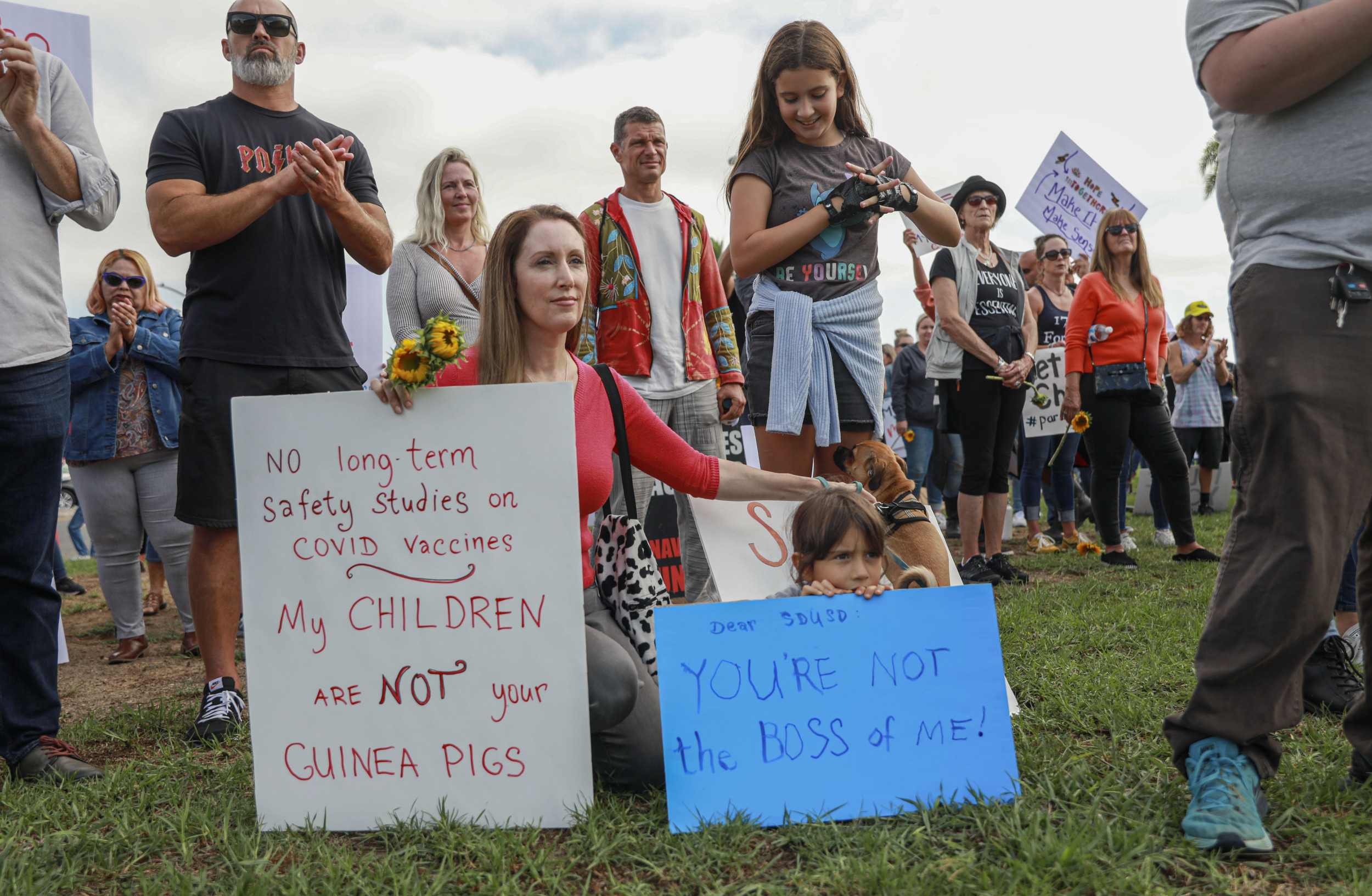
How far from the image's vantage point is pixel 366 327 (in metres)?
6.28

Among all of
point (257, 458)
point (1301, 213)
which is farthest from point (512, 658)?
point (1301, 213)

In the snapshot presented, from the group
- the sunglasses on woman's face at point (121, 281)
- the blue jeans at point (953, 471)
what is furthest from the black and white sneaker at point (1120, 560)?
the sunglasses on woman's face at point (121, 281)

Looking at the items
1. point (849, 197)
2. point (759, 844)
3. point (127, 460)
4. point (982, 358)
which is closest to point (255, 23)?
point (849, 197)

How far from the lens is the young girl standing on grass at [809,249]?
10.3 feet

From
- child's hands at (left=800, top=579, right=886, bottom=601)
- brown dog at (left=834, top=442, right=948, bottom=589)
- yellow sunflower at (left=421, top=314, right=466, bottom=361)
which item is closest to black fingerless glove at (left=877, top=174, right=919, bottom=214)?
brown dog at (left=834, top=442, right=948, bottom=589)

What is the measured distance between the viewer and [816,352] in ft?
10.6

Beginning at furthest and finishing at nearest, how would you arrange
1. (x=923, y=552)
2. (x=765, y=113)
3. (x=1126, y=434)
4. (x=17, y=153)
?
1. (x=1126, y=434)
2. (x=765, y=113)
3. (x=923, y=552)
4. (x=17, y=153)

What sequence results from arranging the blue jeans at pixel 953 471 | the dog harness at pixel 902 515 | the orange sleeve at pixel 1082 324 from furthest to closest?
the blue jeans at pixel 953 471, the orange sleeve at pixel 1082 324, the dog harness at pixel 902 515

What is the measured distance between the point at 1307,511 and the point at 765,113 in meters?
2.17

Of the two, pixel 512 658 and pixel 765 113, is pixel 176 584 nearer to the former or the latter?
pixel 512 658

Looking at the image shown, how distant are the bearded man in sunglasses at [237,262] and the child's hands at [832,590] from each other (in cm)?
170

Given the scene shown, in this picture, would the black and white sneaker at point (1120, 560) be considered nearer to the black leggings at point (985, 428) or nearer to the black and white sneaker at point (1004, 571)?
the black and white sneaker at point (1004, 571)

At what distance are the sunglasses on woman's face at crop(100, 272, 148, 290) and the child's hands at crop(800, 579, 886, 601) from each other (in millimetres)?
4020

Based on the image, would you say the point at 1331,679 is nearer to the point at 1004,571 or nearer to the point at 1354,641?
the point at 1354,641
